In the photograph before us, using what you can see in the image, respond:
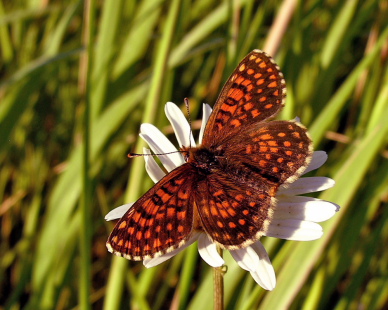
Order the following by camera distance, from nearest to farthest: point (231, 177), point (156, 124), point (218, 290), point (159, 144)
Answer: point (218, 290)
point (231, 177)
point (159, 144)
point (156, 124)

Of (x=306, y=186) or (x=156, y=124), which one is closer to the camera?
(x=306, y=186)

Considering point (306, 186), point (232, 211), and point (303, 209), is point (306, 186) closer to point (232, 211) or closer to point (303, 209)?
point (303, 209)

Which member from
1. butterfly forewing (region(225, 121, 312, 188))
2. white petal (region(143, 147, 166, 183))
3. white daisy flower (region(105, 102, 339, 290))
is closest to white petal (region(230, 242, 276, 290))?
white daisy flower (region(105, 102, 339, 290))

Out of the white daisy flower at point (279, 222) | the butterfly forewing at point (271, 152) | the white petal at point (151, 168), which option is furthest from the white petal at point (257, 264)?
the white petal at point (151, 168)

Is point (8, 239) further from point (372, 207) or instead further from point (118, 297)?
point (372, 207)

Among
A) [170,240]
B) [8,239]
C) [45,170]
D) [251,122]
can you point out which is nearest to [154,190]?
[170,240]

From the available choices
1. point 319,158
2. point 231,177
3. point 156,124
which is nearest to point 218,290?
point 231,177
